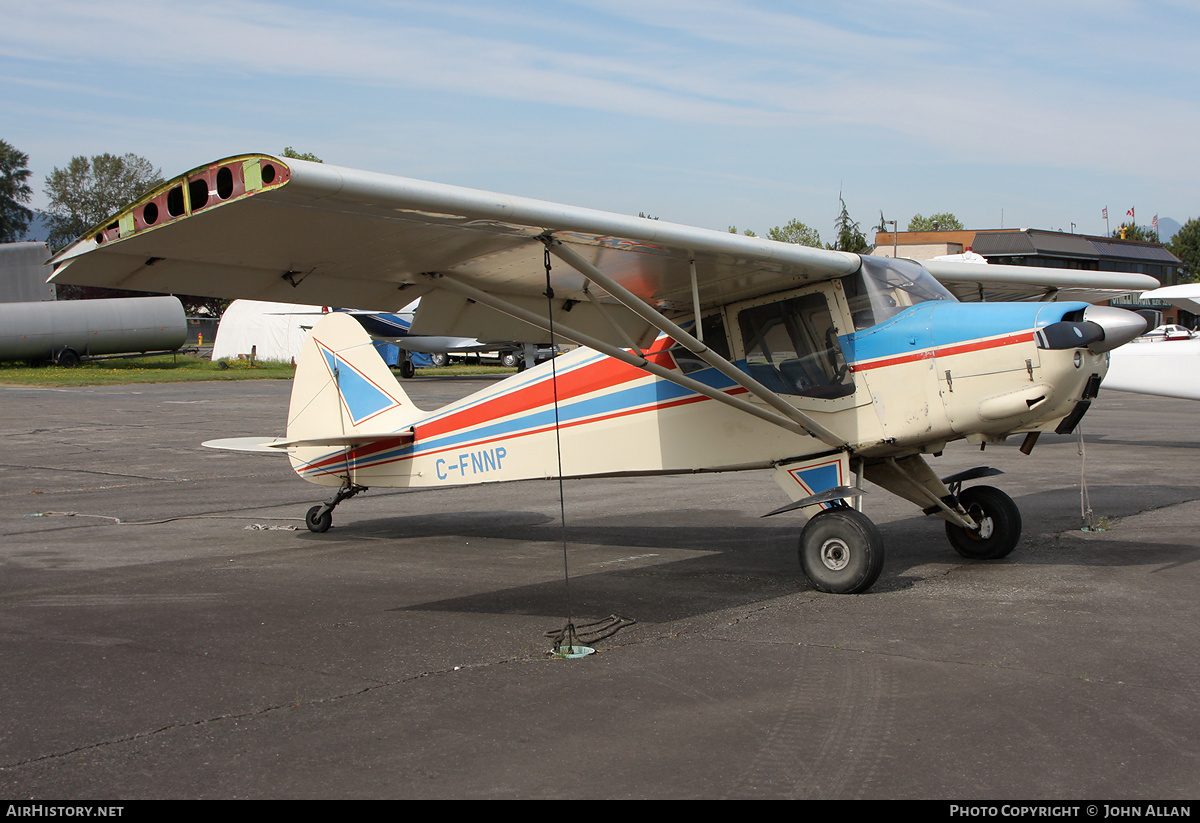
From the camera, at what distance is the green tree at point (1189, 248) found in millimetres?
112938

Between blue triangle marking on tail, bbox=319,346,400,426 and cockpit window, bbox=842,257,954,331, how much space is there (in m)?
4.83

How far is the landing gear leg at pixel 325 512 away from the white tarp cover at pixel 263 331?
41.0m

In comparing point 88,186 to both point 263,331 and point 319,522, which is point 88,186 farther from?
point 319,522

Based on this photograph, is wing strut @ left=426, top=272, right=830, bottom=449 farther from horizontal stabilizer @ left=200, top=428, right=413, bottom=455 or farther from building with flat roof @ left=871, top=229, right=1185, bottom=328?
building with flat roof @ left=871, top=229, right=1185, bottom=328

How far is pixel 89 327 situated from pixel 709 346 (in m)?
A: 42.6

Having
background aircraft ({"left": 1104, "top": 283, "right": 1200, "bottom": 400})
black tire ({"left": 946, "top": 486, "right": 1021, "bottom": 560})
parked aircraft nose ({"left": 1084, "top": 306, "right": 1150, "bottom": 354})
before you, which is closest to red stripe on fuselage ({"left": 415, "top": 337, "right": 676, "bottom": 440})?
black tire ({"left": 946, "top": 486, "right": 1021, "bottom": 560})

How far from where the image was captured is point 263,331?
50969 millimetres

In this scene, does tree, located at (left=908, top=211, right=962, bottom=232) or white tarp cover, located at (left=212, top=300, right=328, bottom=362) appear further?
tree, located at (left=908, top=211, right=962, bottom=232)

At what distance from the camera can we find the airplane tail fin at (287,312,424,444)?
10.1m

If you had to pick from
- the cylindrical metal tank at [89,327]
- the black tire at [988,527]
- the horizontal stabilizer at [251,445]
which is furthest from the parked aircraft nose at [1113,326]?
the cylindrical metal tank at [89,327]

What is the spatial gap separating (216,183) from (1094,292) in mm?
9688

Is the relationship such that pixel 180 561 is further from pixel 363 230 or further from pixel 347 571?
pixel 363 230

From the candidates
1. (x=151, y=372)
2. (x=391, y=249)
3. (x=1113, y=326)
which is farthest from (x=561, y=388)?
(x=151, y=372)

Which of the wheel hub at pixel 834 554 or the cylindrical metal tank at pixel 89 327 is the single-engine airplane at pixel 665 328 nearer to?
the wheel hub at pixel 834 554
